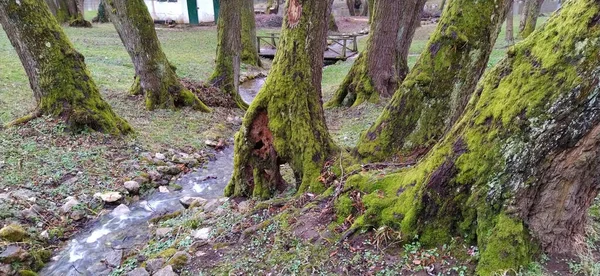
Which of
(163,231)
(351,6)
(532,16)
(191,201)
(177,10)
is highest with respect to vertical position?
(351,6)

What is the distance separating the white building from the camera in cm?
3000

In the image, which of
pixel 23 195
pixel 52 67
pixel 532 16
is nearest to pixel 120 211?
pixel 23 195

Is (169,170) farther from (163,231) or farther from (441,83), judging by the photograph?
(441,83)

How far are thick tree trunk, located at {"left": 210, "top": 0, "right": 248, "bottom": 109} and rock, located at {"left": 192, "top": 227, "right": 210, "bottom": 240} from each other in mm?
7262

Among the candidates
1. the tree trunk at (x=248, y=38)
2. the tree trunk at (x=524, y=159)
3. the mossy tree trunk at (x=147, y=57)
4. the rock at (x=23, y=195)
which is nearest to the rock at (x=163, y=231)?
the rock at (x=23, y=195)

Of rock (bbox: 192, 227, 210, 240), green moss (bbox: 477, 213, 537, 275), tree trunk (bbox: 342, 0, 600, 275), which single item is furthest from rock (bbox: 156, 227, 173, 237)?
green moss (bbox: 477, 213, 537, 275)

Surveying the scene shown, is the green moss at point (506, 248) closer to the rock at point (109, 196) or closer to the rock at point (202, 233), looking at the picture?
the rock at point (202, 233)

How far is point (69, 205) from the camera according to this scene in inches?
212

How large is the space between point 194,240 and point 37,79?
195 inches

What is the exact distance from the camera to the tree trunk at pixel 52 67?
A: 662 centimetres

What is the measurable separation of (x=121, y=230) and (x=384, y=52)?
6964 mm

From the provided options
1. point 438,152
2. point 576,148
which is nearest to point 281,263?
point 438,152

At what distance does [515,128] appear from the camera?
2.41 meters

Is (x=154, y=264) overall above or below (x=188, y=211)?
above
